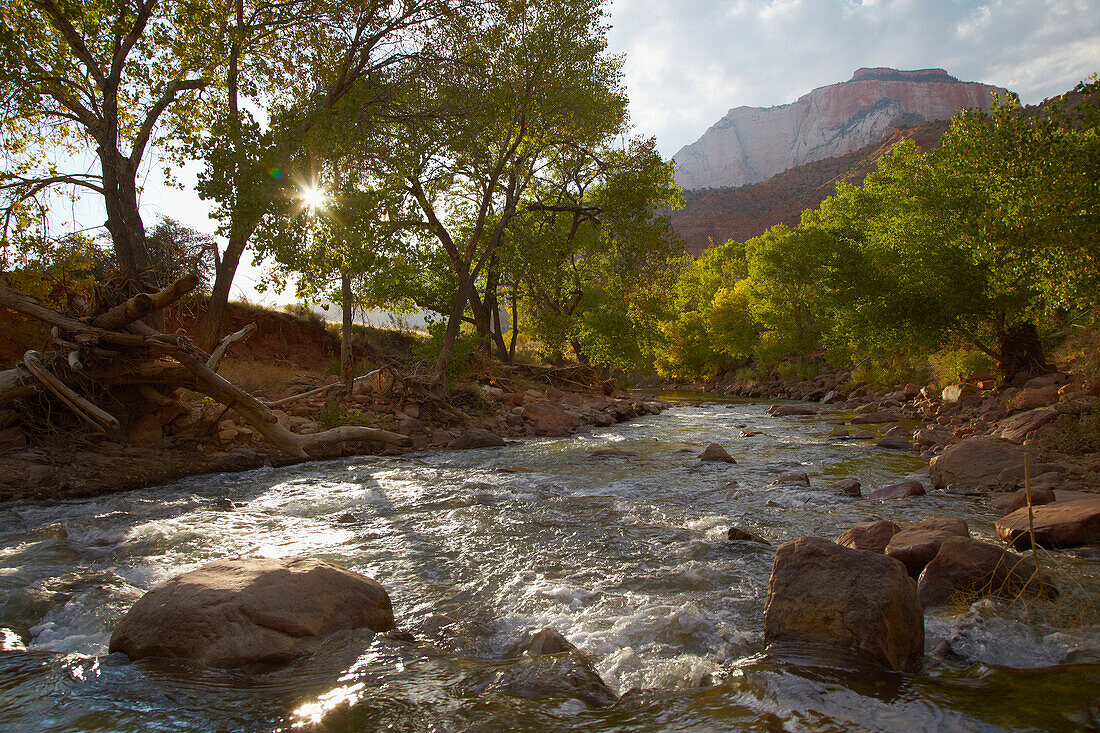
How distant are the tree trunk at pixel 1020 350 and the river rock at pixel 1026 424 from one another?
7.87 metres

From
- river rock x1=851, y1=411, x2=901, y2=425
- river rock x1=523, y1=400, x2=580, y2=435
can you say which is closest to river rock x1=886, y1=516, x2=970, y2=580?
river rock x1=523, y1=400, x2=580, y2=435

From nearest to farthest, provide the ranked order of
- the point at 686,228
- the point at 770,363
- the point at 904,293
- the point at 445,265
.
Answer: the point at 904,293 → the point at 445,265 → the point at 770,363 → the point at 686,228

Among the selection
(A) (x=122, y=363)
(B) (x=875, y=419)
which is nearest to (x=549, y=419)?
(B) (x=875, y=419)

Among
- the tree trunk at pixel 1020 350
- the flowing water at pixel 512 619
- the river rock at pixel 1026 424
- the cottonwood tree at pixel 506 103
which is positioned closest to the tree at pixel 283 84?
the cottonwood tree at pixel 506 103

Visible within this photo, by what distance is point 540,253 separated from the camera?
18078 mm

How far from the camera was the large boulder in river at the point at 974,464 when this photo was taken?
7.54 m

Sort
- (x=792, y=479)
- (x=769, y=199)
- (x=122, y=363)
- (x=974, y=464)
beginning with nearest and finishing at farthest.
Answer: (x=974, y=464)
(x=792, y=479)
(x=122, y=363)
(x=769, y=199)

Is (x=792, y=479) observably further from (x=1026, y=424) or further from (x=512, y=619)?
(x=512, y=619)

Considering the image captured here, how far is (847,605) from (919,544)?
1.45 metres

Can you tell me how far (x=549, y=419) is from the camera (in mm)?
16391

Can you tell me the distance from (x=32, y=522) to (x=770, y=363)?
41.9 metres

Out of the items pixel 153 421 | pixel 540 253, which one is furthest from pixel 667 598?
pixel 540 253

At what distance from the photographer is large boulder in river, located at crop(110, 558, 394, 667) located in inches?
128

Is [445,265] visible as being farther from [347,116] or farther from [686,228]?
[686,228]
